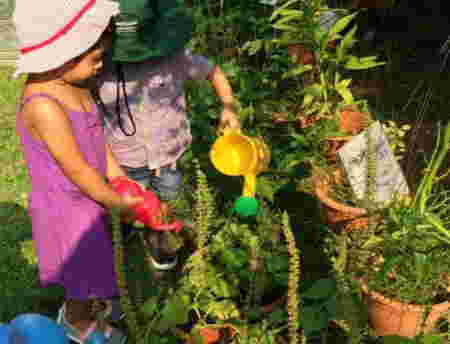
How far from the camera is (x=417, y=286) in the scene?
6.02ft

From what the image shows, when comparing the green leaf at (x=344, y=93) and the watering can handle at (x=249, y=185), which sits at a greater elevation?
the green leaf at (x=344, y=93)

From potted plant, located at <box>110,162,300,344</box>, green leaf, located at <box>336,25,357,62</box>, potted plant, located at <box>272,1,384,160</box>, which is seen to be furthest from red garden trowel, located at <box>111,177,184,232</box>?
green leaf, located at <box>336,25,357,62</box>

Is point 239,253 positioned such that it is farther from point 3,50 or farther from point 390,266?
point 3,50

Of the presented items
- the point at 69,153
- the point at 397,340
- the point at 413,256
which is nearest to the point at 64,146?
the point at 69,153

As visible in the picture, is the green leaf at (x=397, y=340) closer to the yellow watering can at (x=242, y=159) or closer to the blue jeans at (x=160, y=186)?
the yellow watering can at (x=242, y=159)

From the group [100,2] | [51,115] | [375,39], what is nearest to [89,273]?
[51,115]

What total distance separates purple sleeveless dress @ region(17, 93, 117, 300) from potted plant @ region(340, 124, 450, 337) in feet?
3.11

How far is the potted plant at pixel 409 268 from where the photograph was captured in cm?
180

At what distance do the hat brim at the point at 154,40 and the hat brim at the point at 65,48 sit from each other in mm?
275

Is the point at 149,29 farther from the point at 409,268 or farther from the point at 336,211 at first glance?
the point at 409,268

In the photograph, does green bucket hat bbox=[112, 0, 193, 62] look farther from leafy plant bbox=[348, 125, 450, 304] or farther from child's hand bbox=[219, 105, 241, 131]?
leafy plant bbox=[348, 125, 450, 304]

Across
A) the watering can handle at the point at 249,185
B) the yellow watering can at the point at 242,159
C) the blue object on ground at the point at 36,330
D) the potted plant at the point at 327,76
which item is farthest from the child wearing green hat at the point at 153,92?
the blue object on ground at the point at 36,330

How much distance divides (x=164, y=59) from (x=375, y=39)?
10.8ft

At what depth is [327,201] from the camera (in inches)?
90.5
